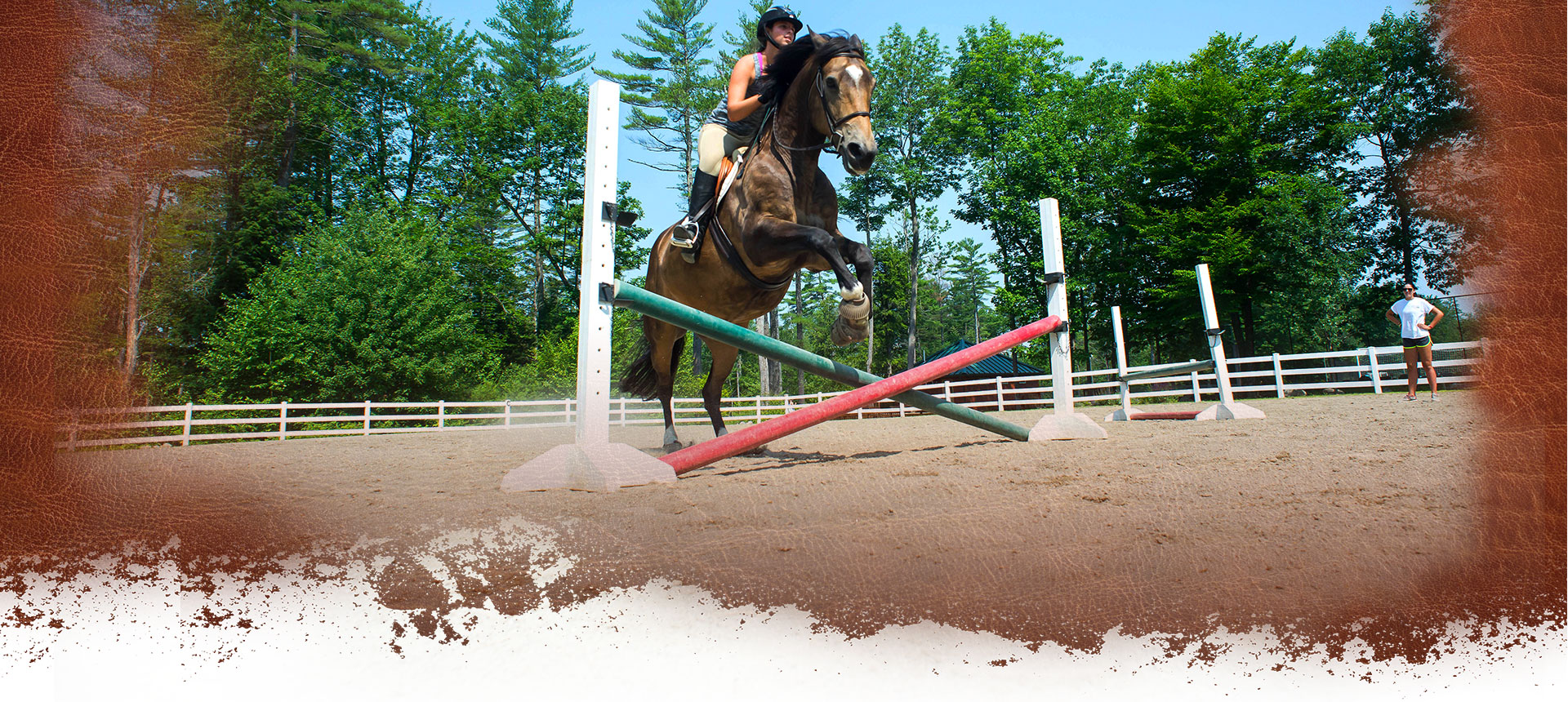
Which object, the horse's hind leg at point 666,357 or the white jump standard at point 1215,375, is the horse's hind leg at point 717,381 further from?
→ the white jump standard at point 1215,375

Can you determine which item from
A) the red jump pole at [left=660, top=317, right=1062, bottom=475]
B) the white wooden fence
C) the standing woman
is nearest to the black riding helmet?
the red jump pole at [left=660, top=317, right=1062, bottom=475]

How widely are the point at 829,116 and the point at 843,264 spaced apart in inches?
30.3

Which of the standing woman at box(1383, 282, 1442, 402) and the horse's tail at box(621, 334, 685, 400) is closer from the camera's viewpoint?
the horse's tail at box(621, 334, 685, 400)

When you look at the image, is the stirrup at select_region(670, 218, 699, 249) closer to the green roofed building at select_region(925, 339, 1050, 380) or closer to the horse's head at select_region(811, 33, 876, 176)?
the horse's head at select_region(811, 33, 876, 176)

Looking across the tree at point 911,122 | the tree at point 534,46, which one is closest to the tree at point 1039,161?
the tree at point 911,122

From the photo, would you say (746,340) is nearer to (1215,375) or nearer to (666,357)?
(666,357)

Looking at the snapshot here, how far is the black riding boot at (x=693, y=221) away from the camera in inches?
145

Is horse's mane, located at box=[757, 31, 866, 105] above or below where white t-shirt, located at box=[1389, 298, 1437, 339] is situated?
above

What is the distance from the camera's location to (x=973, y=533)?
1601 mm

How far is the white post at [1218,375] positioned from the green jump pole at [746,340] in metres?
2.73

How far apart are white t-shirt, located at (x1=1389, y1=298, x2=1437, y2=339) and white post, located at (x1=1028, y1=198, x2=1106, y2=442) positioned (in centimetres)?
480

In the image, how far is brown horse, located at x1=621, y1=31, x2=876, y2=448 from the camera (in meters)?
3.03

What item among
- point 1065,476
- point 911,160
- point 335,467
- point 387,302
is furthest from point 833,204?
point 911,160

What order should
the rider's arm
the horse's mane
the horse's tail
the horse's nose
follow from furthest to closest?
1. the horse's tail
2. the rider's arm
3. the horse's mane
4. the horse's nose
